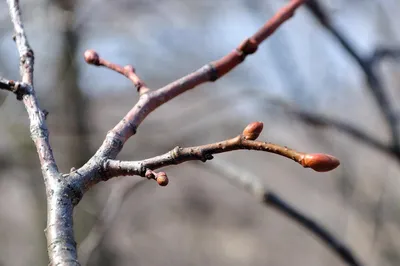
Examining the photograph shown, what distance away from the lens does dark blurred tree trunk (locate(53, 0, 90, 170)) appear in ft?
11.9

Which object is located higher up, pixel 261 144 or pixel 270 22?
pixel 270 22

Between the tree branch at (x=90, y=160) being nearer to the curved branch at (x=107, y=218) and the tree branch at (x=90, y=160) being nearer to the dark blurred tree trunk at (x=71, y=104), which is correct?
the curved branch at (x=107, y=218)

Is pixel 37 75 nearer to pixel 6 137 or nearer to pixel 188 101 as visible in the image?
pixel 6 137

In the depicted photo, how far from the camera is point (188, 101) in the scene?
17.1 ft

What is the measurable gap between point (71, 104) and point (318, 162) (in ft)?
11.5

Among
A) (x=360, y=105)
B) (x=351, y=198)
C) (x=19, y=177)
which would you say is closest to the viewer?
(x=351, y=198)

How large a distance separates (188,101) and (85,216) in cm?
201

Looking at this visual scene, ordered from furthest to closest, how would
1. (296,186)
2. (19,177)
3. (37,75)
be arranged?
(296,186), (19,177), (37,75)

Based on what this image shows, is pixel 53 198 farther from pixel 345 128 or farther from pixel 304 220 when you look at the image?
pixel 345 128

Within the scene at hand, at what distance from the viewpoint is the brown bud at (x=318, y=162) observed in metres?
0.40

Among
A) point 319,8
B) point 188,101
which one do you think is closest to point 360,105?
point 188,101

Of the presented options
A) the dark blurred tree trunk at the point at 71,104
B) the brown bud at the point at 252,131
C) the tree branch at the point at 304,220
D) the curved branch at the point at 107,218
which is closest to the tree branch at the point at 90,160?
the brown bud at the point at 252,131

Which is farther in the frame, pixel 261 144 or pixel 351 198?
pixel 351 198

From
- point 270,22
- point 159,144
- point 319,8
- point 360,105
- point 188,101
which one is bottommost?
point 270,22
